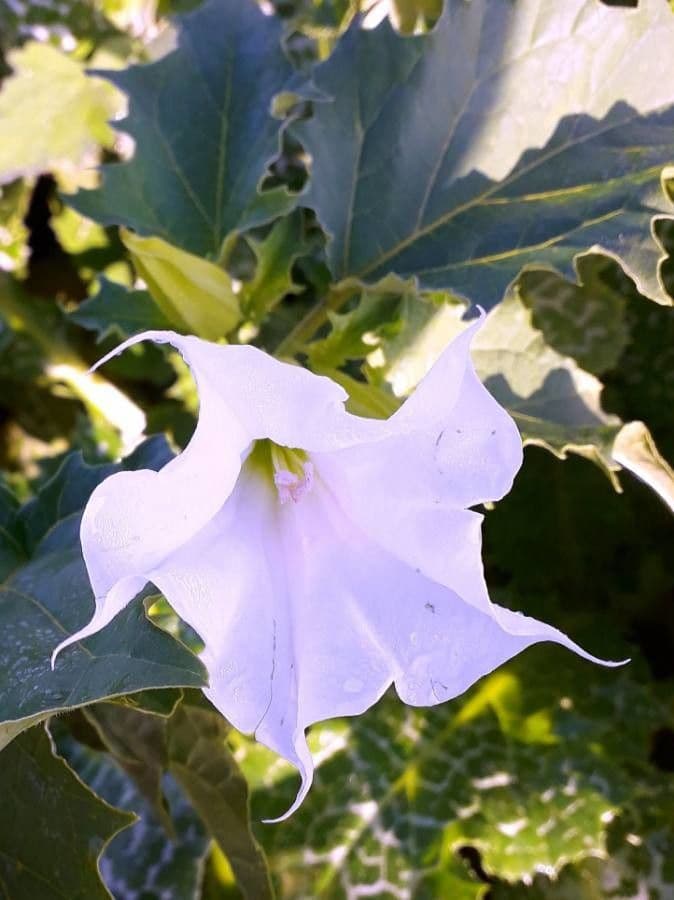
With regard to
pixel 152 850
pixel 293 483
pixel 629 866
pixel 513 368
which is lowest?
pixel 629 866

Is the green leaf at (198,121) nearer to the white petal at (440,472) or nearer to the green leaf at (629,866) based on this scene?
the white petal at (440,472)

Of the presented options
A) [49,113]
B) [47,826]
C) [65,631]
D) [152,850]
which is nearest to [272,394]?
[65,631]

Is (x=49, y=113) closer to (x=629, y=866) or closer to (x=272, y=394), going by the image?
(x=272, y=394)

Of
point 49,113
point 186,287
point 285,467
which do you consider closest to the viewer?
point 285,467

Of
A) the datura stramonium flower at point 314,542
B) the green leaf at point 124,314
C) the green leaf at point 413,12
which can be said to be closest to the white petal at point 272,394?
the datura stramonium flower at point 314,542

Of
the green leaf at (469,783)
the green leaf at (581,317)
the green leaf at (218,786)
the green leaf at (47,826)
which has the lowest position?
A: the green leaf at (469,783)

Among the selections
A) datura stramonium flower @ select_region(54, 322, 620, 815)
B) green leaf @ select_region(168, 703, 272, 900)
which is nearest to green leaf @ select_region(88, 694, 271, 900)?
green leaf @ select_region(168, 703, 272, 900)

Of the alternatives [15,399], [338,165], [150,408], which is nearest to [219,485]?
[338,165]
